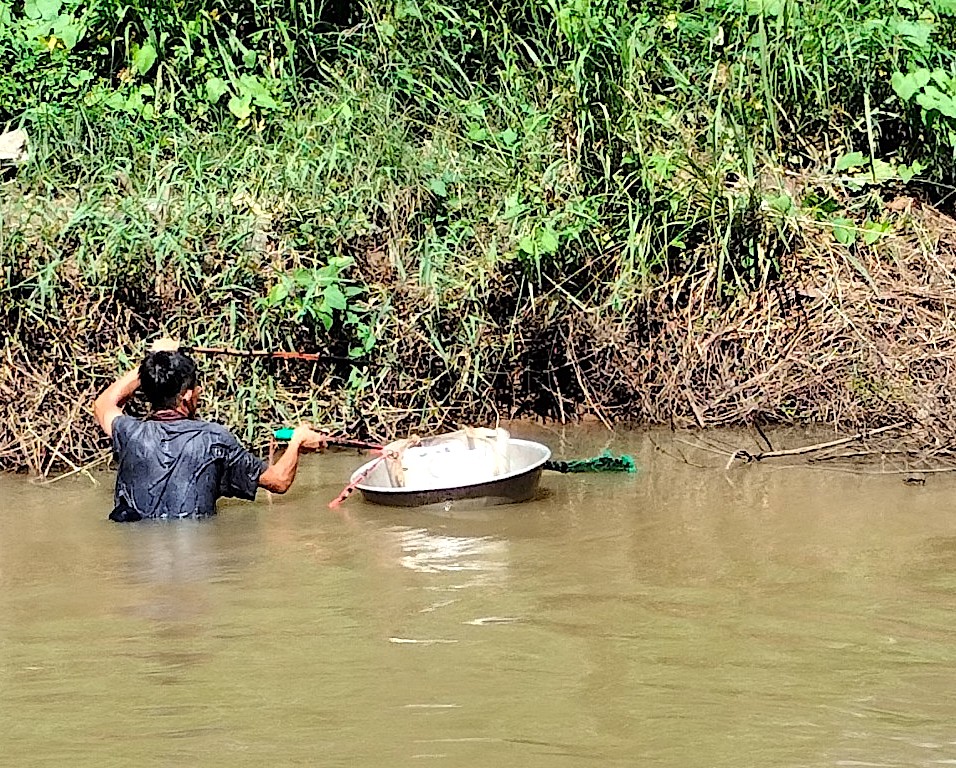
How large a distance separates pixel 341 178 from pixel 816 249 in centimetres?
244

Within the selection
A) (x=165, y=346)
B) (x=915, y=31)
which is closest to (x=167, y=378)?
(x=165, y=346)

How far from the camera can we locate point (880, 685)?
404 cm

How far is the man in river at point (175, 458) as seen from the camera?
5.93 metres

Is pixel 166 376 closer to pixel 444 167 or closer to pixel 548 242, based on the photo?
pixel 548 242

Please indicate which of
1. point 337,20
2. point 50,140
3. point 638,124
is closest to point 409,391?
point 638,124

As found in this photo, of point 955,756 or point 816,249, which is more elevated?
point 816,249

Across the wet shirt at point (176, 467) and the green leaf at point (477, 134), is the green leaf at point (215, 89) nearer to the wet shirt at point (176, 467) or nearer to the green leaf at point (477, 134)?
the green leaf at point (477, 134)

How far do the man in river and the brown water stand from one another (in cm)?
13

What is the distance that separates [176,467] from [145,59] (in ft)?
12.0

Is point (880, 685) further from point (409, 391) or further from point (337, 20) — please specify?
point (337, 20)

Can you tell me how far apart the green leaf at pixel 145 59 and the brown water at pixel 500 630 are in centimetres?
319

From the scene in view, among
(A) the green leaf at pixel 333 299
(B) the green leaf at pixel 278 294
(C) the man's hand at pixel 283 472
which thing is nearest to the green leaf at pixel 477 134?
(A) the green leaf at pixel 333 299

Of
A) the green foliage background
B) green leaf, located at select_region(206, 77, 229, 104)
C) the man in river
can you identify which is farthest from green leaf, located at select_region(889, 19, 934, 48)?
the man in river

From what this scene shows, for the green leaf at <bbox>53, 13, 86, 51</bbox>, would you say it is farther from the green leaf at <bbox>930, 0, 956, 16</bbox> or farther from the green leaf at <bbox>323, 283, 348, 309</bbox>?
the green leaf at <bbox>930, 0, 956, 16</bbox>
